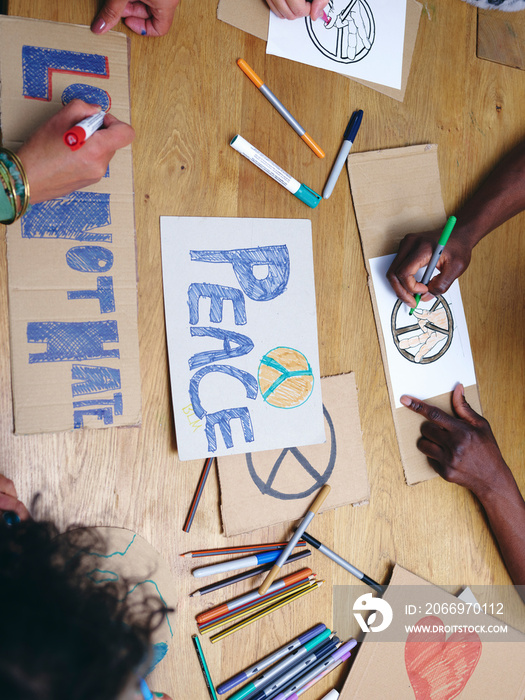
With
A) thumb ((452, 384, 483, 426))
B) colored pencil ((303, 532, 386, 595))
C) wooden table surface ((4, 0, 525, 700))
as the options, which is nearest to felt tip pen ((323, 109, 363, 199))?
wooden table surface ((4, 0, 525, 700))

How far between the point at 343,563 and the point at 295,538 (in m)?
0.10

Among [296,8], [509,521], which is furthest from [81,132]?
[509,521]

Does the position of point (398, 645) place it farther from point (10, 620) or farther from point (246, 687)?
point (10, 620)

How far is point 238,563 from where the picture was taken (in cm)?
71

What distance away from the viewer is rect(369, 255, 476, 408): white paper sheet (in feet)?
2.60

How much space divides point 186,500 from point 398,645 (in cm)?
43

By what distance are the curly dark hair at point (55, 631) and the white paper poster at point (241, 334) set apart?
0.73 ft

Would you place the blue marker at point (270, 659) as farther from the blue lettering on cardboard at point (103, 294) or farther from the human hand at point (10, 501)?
the blue lettering on cardboard at point (103, 294)

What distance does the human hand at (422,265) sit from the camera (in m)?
0.74

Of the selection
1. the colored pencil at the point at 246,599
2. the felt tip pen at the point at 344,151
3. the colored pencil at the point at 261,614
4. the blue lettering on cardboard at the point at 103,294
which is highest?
the felt tip pen at the point at 344,151

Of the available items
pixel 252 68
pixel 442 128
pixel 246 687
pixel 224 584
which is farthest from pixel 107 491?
pixel 442 128

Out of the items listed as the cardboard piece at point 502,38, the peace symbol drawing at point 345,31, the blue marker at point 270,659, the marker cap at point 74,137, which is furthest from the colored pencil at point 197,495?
the cardboard piece at point 502,38

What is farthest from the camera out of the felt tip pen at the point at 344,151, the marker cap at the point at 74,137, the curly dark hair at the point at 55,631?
the felt tip pen at the point at 344,151

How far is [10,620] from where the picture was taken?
1.42 ft
